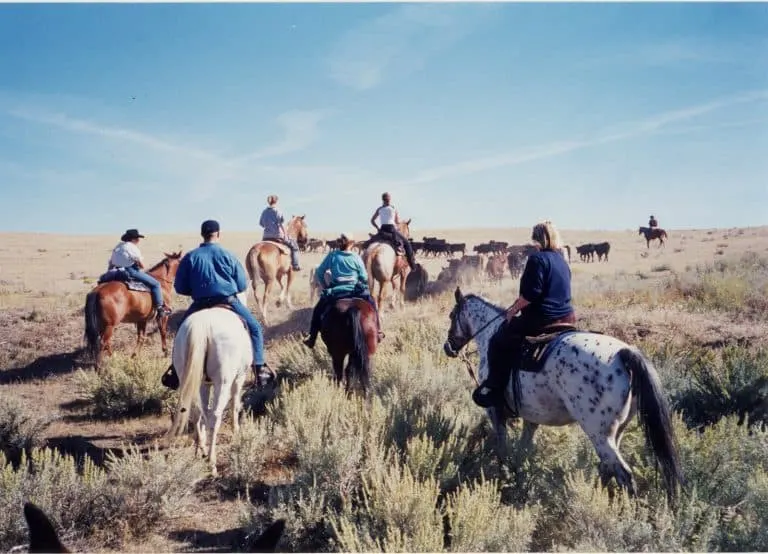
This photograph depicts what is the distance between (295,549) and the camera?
425 cm

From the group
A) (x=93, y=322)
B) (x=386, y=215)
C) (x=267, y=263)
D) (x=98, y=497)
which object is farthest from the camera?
(x=386, y=215)

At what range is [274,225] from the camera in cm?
1359

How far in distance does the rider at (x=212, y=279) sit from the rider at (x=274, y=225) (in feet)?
22.9

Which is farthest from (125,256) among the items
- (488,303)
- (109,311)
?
(488,303)

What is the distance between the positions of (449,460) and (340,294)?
11.1ft

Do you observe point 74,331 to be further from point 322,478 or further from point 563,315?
point 563,315

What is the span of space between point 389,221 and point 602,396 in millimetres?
9577

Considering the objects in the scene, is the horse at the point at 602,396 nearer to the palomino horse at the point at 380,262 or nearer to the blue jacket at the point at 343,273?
the blue jacket at the point at 343,273

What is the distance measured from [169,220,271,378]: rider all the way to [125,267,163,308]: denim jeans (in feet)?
14.4

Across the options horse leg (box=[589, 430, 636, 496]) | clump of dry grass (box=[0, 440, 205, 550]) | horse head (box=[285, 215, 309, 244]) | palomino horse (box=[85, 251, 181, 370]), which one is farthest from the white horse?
horse head (box=[285, 215, 309, 244])


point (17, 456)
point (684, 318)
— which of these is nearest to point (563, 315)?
point (17, 456)

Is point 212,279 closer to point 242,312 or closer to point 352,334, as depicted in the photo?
point 242,312

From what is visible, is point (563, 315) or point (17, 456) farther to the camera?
point (17, 456)

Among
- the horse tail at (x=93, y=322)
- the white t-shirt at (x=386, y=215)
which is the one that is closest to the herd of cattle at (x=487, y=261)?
the white t-shirt at (x=386, y=215)
